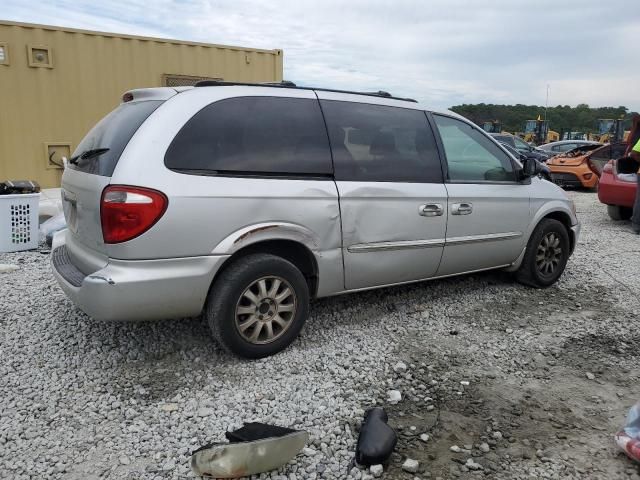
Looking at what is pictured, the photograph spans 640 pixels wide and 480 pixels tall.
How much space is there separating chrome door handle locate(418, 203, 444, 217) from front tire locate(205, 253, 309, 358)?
1.16 metres

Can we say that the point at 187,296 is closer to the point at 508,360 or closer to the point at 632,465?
the point at 508,360

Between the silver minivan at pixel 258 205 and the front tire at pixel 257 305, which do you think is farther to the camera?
the front tire at pixel 257 305

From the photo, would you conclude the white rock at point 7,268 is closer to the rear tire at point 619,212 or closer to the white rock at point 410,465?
the white rock at point 410,465

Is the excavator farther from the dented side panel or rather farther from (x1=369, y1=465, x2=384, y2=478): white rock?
(x1=369, y1=465, x2=384, y2=478): white rock

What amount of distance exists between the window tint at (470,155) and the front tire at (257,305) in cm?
176

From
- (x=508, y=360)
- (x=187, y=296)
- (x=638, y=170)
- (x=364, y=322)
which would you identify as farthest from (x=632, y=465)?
(x=638, y=170)

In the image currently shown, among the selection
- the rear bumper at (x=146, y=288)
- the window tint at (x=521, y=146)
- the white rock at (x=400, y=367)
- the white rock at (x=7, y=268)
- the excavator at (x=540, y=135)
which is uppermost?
the excavator at (x=540, y=135)

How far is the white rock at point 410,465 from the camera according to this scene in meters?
2.48

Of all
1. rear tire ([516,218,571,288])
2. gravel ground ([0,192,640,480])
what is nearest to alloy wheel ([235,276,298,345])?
gravel ground ([0,192,640,480])

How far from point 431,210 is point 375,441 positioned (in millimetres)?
2084

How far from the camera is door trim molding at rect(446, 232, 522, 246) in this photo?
438cm

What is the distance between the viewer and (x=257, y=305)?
3387mm

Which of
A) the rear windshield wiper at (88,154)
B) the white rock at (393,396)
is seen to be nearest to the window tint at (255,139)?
the rear windshield wiper at (88,154)

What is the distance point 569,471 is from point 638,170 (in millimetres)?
7923
